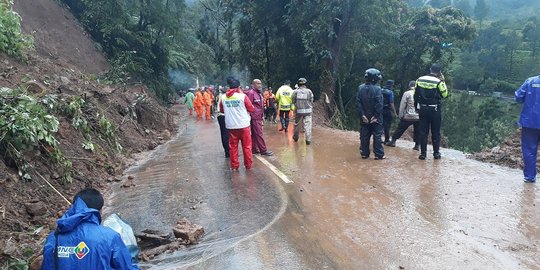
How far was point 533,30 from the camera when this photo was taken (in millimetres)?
73250

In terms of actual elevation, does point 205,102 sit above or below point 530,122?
below

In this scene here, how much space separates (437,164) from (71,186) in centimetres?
693

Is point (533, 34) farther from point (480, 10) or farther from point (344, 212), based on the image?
point (344, 212)

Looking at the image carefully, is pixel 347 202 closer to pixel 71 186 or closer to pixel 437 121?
pixel 437 121

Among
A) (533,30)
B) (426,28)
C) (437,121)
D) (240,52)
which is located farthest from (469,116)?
(437,121)

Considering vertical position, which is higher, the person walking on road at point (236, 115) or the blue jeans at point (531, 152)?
the person walking on road at point (236, 115)

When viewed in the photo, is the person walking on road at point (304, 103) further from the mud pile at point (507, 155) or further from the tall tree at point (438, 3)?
the tall tree at point (438, 3)

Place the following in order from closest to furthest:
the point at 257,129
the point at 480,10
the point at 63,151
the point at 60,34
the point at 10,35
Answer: the point at 63,151
the point at 257,129
the point at 10,35
the point at 60,34
the point at 480,10

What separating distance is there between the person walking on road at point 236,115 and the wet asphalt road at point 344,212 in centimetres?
57

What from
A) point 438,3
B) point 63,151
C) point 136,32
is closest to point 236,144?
point 63,151

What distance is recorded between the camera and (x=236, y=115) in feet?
28.9

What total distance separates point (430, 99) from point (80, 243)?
7.76m

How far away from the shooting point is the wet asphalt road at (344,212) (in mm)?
4898

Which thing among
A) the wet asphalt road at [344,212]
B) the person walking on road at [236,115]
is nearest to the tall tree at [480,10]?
the wet asphalt road at [344,212]
